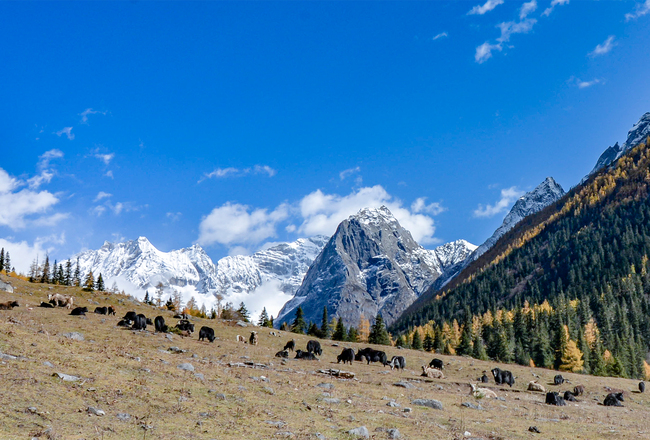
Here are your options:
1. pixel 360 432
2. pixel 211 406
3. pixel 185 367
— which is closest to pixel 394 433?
pixel 360 432

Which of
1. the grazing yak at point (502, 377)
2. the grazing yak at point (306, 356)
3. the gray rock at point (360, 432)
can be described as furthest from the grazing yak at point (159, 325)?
the gray rock at point (360, 432)

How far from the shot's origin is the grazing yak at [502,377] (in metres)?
42.2

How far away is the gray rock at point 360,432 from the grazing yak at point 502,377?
3134 cm

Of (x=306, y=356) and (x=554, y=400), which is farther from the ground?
(x=306, y=356)

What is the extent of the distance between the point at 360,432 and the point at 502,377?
1286 inches

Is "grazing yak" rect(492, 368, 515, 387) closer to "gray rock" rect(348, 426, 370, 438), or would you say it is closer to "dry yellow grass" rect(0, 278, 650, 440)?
"dry yellow grass" rect(0, 278, 650, 440)

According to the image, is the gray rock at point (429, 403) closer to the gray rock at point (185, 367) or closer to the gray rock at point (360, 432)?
the gray rock at point (360, 432)

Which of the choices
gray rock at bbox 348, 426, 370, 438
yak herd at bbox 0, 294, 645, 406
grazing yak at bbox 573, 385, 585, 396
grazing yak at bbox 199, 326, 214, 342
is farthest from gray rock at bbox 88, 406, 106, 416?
grazing yak at bbox 573, 385, 585, 396

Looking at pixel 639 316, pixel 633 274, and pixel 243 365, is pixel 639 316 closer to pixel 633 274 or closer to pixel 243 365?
pixel 633 274

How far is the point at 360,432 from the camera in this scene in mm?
15531

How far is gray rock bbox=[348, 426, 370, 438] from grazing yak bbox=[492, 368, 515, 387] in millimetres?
31336

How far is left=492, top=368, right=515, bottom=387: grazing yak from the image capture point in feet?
139

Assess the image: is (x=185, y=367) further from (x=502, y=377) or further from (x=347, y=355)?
(x=502, y=377)

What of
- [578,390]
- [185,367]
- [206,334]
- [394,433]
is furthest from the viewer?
[206,334]
